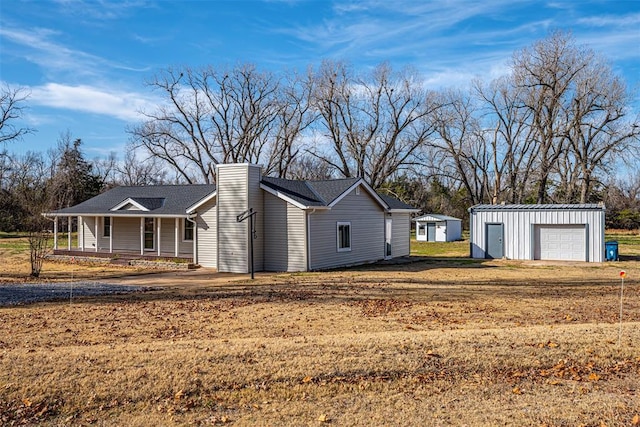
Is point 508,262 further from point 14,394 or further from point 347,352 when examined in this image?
point 14,394

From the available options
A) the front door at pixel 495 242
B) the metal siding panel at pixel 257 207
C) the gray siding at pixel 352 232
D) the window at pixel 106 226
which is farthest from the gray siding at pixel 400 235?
the window at pixel 106 226

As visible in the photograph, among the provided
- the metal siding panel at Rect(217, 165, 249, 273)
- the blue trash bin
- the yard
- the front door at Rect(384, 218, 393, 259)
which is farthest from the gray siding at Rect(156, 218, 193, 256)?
the blue trash bin

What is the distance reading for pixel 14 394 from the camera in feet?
20.2

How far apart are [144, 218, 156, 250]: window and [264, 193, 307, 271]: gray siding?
24.3 feet

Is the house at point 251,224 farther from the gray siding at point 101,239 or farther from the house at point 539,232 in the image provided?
the house at point 539,232

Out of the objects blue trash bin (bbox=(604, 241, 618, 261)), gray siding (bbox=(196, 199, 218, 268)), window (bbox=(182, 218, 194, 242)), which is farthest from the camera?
blue trash bin (bbox=(604, 241, 618, 261))

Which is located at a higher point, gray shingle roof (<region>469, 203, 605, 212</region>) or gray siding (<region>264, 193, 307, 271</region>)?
gray shingle roof (<region>469, 203, 605, 212</region>)

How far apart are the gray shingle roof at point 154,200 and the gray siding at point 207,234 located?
103 cm

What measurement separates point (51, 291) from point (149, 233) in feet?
37.8

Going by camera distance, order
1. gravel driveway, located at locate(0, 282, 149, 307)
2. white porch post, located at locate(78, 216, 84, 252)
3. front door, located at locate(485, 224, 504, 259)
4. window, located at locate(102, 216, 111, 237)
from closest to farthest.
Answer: gravel driveway, located at locate(0, 282, 149, 307) → front door, located at locate(485, 224, 504, 259) → window, located at locate(102, 216, 111, 237) → white porch post, located at locate(78, 216, 84, 252)

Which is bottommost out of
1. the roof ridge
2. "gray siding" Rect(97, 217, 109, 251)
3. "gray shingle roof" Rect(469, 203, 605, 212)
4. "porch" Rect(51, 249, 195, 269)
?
"porch" Rect(51, 249, 195, 269)

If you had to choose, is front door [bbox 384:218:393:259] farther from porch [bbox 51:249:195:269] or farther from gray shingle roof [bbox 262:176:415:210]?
porch [bbox 51:249:195:269]

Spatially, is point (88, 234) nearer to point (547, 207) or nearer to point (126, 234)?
point (126, 234)

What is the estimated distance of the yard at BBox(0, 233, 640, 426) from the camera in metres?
5.85
